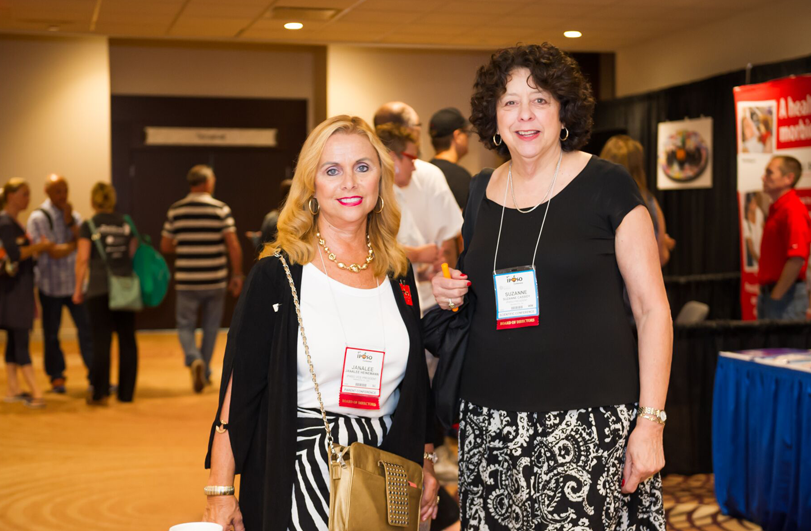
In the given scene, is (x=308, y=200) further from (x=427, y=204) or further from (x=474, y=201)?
(x=427, y=204)

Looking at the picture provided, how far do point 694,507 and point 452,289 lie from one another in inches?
105

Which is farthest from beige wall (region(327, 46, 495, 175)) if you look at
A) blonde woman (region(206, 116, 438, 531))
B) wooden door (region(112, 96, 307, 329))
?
blonde woman (region(206, 116, 438, 531))

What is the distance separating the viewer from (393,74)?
409 inches

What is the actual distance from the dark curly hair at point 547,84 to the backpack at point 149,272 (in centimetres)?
491

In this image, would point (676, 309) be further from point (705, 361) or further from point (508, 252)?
point (508, 252)

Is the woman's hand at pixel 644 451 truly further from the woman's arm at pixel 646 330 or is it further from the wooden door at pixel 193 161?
the wooden door at pixel 193 161

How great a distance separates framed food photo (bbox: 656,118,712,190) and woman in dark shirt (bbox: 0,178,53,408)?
6.09m

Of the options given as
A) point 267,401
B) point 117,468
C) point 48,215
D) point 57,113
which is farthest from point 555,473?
point 57,113

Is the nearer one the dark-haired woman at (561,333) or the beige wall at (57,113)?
the dark-haired woman at (561,333)

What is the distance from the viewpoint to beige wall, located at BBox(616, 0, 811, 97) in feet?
24.5

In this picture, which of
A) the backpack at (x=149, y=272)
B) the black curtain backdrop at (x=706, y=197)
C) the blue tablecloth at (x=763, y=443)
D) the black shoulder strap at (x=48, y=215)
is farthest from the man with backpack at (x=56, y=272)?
the blue tablecloth at (x=763, y=443)

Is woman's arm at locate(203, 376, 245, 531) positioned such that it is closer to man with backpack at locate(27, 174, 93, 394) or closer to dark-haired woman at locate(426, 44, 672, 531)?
dark-haired woman at locate(426, 44, 672, 531)

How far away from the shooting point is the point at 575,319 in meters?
2.00

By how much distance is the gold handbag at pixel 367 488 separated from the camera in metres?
1.92
